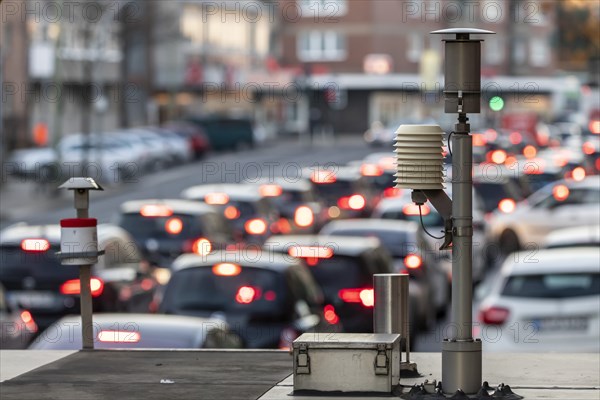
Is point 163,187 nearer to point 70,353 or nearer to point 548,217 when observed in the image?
point 548,217

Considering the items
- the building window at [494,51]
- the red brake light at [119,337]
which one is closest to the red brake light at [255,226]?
the red brake light at [119,337]

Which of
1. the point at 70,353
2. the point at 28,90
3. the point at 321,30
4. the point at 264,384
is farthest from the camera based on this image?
the point at 321,30

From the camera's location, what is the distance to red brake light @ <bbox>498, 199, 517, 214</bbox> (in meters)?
32.9

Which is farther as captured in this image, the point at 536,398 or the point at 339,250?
the point at 339,250

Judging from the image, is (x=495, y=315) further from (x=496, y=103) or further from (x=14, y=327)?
(x=496, y=103)

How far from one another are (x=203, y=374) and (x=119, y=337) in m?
3.22

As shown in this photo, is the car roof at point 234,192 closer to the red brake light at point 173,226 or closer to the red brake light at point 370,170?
the red brake light at point 173,226

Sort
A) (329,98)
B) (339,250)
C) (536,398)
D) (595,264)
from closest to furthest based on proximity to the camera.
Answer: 1. (536,398)
2. (595,264)
3. (339,250)
4. (329,98)

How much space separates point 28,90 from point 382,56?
124 ft

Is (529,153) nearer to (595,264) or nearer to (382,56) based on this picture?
(595,264)

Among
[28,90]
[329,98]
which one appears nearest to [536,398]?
[28,90]

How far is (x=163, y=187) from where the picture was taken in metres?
59.8

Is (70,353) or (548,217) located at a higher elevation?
(70,353)

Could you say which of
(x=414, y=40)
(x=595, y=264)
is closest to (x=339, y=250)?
(x=595, y=264)
